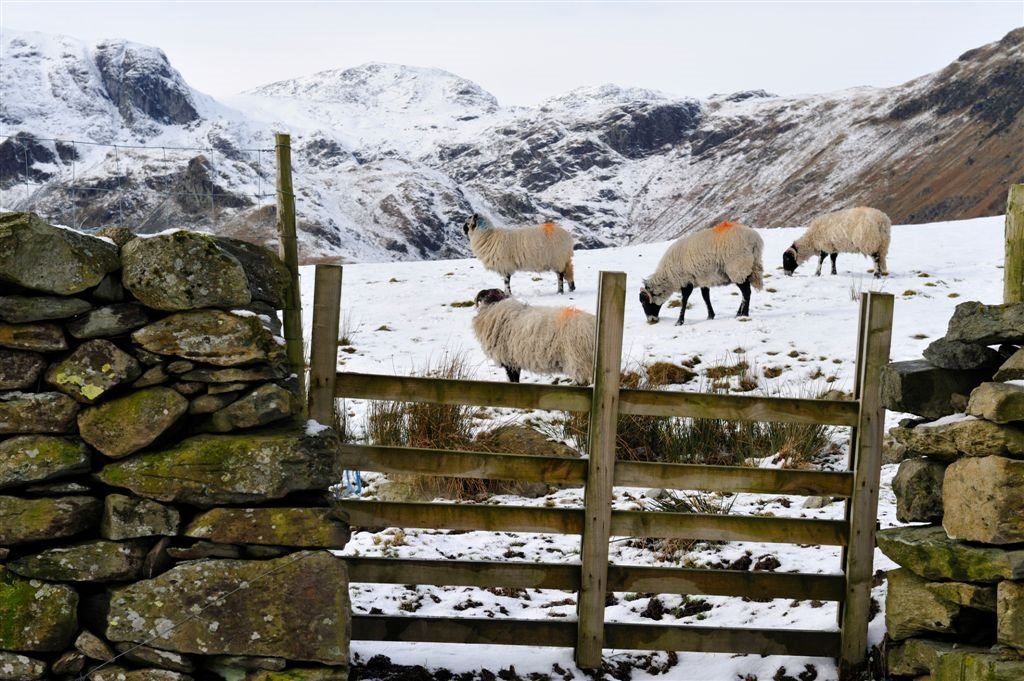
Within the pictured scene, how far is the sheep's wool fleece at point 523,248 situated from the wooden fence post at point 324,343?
36.6 feet

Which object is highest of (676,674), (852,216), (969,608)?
(852,216)

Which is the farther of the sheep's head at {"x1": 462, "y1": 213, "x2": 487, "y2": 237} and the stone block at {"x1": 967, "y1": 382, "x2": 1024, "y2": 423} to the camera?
the sheep's head at {"x1": 462, "y1": 213, "x2": 487, "y2": 237}

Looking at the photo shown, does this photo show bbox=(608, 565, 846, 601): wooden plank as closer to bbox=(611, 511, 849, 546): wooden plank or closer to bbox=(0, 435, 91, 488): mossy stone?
bbox=(611, 511, 849, 546): wooden plank

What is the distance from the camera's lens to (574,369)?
9.48m

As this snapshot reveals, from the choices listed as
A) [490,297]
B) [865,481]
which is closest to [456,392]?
[865,481]

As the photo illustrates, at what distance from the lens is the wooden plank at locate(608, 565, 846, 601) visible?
4926 millimetres

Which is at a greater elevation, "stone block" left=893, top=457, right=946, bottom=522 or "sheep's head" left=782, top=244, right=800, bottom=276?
"sheep's head" left=782, top=244, right=800, bottom=276

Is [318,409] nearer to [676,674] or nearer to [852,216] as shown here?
[676,674]

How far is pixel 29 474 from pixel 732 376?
7.78 metres

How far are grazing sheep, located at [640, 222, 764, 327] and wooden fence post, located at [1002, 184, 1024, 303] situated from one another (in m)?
8.48

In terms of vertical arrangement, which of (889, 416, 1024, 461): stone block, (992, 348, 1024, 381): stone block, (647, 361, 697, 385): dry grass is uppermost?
(992, 348, 1024, 381): stone block

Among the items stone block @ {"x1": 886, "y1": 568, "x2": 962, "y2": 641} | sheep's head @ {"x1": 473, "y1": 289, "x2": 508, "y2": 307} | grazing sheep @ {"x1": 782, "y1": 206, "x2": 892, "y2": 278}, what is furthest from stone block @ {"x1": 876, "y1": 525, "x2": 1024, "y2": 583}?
grazing sheep @ {"x1": 782, "y1": 206, "x2": 892, "y2": 278}

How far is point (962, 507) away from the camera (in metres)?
4.16

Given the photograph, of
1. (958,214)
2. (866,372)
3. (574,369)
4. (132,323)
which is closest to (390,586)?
(132,323)
